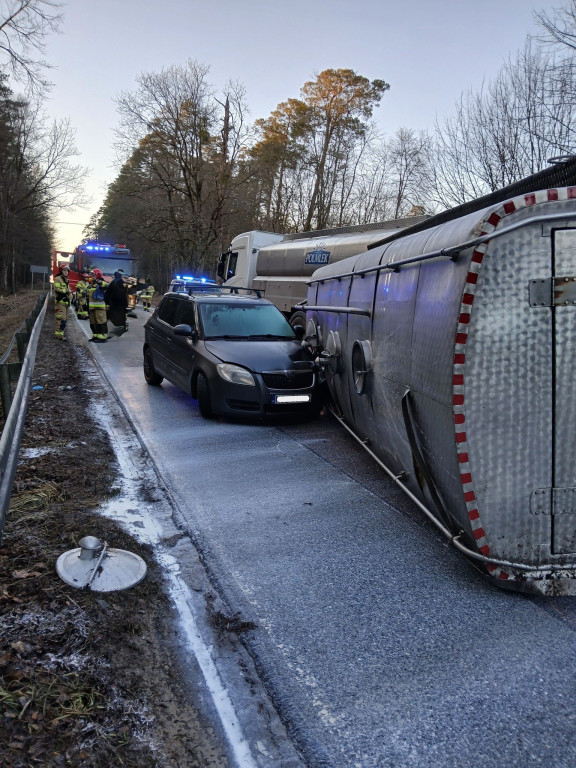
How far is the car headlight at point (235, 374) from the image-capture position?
755 centimetres

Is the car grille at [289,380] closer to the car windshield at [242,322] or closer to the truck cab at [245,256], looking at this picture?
the car windshield at [242,322]

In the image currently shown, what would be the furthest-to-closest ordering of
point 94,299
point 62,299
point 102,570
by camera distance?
point 62,299 → point 94,299 → point 102,570

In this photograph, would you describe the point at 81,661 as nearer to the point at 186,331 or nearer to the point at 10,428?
the point at 10,428

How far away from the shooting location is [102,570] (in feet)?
11.4

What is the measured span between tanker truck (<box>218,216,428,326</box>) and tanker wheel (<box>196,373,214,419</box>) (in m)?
4.04

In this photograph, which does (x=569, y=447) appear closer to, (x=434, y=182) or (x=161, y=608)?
(x=161, y=608)

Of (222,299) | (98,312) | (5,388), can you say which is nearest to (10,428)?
(5,388)

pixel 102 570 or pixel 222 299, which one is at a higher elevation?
pixel 222 299

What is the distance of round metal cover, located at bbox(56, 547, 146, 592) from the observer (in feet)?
10.9

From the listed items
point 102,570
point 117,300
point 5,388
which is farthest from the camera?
point 117,300

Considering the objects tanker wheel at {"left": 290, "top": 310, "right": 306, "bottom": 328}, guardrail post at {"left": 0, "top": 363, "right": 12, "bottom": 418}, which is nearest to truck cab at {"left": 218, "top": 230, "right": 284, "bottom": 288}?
tanker wheel at {"left": 290, "top": 310, "right": 306, "bottom": 328}

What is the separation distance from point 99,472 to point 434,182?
17.9 m

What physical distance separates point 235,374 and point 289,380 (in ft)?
2.42

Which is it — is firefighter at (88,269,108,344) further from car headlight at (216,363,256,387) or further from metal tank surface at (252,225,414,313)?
car headlight at (216,363,256,387)
